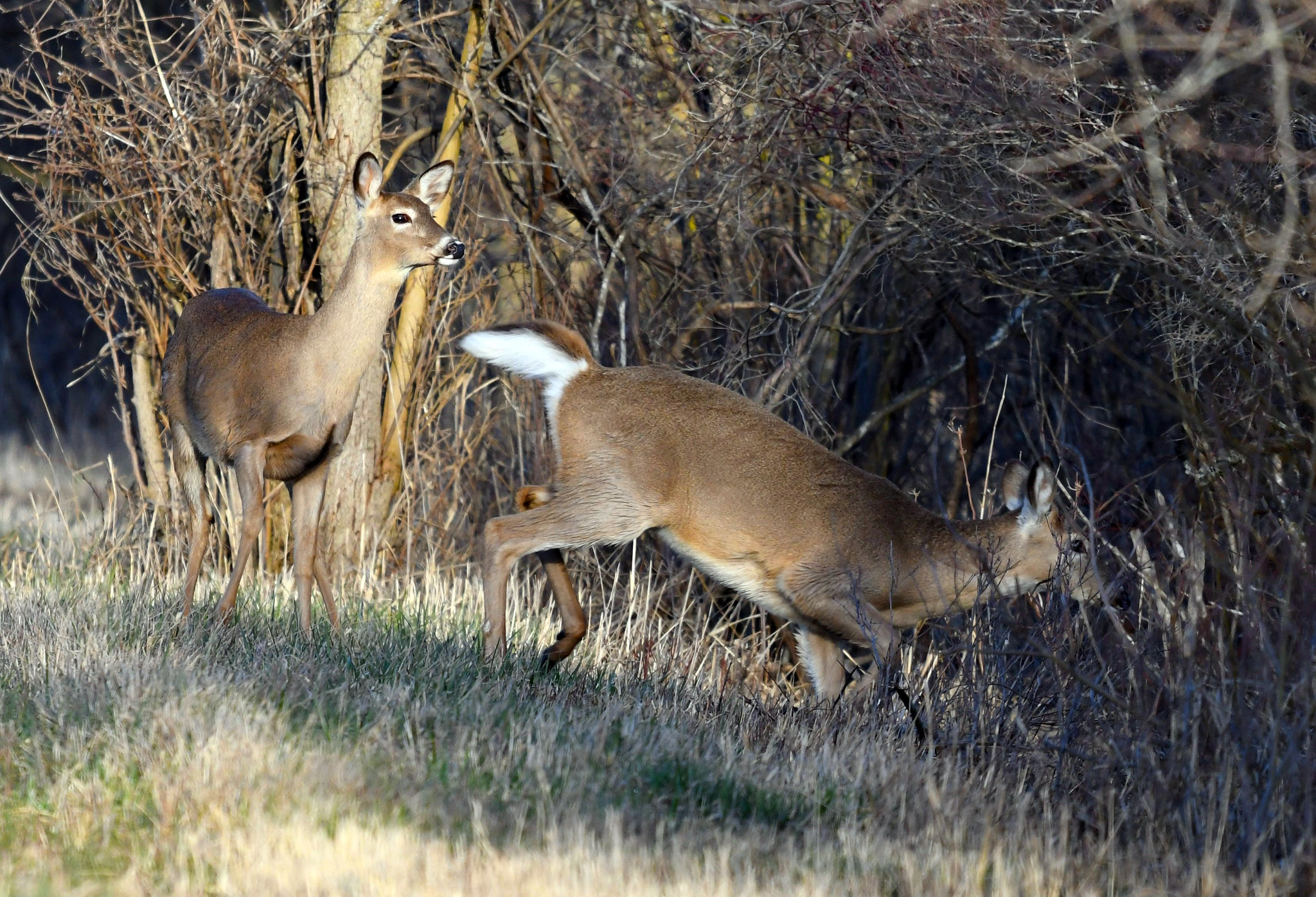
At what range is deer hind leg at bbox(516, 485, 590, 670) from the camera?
647cm

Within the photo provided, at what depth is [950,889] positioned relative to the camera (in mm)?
3693

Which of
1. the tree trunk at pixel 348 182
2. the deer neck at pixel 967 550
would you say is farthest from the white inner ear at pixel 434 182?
the deer neck at pixel 967 550

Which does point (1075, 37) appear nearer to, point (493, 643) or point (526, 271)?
point (493, 643)

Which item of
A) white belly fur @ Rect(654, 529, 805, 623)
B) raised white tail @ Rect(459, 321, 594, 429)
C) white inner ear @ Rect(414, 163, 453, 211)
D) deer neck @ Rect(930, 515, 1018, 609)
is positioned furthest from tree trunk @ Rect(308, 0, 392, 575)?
deer neck @ Rect(930, 515, 1018, 609)

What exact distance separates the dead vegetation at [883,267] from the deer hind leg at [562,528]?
0.80 metres

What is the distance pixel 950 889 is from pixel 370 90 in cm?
606

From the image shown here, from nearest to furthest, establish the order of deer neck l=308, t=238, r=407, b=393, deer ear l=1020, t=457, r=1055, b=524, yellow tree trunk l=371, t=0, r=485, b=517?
deer neck l=308, t=238, r=407, b=393 → deer ear l=1020, t=457, r=1055, b=524 → yellow tree trunk l=371, t=0, r=485, b=517

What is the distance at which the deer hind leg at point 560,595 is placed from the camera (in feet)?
21.2

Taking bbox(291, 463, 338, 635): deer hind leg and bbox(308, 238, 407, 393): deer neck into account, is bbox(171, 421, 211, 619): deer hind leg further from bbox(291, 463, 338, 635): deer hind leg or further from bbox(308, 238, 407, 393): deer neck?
bbox(308, 238, 407, 393): deer neck

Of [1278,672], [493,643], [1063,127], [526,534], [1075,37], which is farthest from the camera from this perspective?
[526,534]

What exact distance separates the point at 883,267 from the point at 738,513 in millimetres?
2572

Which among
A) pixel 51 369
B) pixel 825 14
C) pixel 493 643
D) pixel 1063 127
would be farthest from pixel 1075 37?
pixel 51 369

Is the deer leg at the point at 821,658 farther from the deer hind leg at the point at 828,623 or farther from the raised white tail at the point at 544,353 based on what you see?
the raised white tail at the point at 544,353

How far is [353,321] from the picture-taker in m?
6.42
